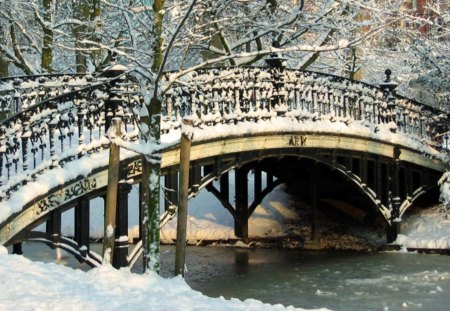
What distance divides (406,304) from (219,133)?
150 inches

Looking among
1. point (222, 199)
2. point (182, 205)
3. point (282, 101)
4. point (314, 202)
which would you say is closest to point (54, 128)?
point (182, 205)

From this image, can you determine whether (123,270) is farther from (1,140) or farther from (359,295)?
(359,295)

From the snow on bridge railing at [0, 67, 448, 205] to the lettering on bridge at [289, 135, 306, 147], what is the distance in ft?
1.00

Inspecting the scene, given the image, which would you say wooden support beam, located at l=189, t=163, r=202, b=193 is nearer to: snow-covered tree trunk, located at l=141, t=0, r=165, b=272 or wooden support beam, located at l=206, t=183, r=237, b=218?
snow-covered tree trunk, located at l=141, t=0, r=165, b=272

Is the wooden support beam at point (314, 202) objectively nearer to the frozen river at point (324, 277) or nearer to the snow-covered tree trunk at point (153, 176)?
the frozen river at point (324, 277)

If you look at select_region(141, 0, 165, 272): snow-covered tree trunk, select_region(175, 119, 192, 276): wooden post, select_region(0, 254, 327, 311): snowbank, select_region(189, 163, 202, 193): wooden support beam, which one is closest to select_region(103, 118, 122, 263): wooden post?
select_region(141, 0, 165, 272): snow-covered tree trunk

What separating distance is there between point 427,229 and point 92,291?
1110 centimetres

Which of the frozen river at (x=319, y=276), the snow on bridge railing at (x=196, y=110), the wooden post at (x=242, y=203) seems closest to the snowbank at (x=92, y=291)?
the snow on bridge railing at (x=196, y=110)

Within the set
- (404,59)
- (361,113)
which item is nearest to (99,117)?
(361,113)

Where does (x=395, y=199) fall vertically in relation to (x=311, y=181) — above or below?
below

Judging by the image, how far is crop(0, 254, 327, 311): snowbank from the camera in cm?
584

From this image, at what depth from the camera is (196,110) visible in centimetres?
1087

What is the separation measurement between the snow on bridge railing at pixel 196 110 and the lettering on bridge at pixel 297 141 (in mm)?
306

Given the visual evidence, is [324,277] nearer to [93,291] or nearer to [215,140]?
[215,140]
